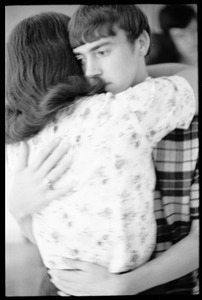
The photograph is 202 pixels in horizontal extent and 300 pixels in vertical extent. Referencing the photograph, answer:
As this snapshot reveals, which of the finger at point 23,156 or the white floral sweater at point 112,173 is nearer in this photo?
the white floral sweater at point 112,173

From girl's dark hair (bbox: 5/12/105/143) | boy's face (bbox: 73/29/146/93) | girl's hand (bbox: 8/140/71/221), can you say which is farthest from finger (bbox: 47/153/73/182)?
boy's face (bbox: 73/29/146/93)

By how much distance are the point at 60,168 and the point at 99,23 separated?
45 cm

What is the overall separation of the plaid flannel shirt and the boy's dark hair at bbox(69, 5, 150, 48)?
0.34 metres

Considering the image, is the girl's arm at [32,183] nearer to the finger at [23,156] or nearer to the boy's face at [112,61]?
the finger at [23,156]

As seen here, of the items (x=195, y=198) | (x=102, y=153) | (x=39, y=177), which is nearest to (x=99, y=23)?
(x=102, y=153)

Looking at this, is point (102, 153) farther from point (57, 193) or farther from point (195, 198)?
point (195, 198)

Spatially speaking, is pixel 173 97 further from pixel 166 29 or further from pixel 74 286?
pixel 74 286

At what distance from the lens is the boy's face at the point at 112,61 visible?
4.34 feet

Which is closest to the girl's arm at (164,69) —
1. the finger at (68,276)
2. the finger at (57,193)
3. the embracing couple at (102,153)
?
the embracing couple at (102,153)

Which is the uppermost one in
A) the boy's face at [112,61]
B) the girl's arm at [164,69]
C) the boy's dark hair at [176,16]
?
the boy's dark hair at [176,16]

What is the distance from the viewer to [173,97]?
1255mm

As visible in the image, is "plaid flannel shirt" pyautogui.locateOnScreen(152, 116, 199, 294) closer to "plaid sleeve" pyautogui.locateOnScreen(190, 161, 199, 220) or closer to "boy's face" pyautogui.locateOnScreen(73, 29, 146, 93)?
"plaid sleeve" pyautogui.locateOnScreen(190, 161, 199, 220)

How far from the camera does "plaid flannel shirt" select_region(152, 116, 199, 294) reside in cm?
135
